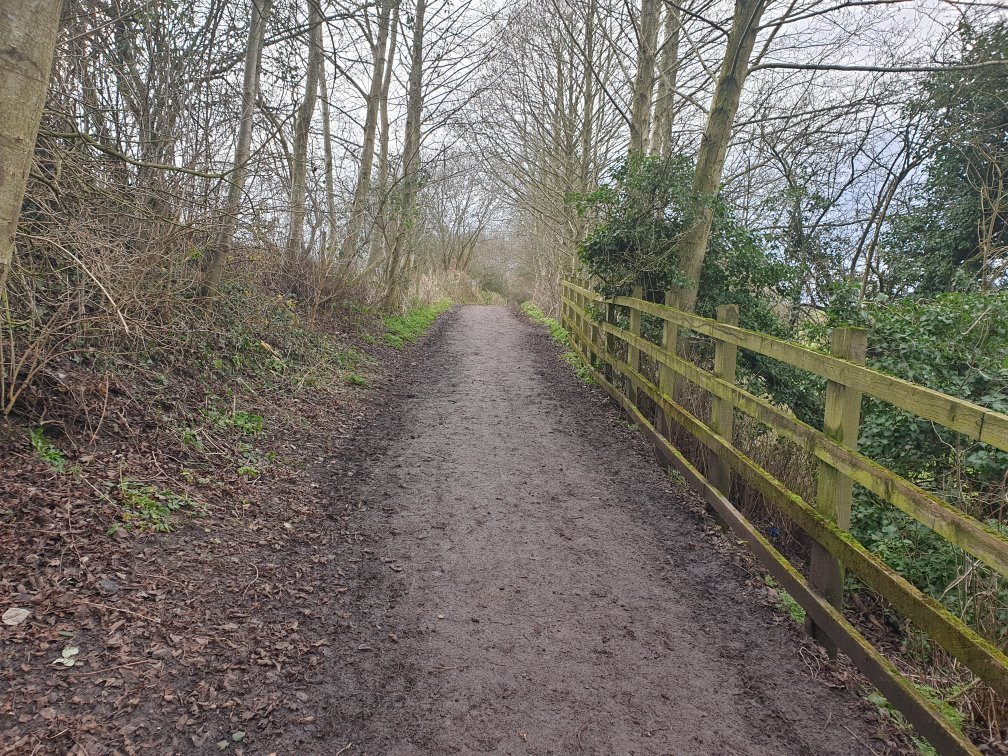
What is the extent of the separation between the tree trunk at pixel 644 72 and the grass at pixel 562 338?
3.62m

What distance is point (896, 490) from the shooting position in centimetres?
284

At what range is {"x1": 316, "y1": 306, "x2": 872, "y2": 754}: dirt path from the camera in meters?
2.69

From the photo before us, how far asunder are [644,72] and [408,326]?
7.61m

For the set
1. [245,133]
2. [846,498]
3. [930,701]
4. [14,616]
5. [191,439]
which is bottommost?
[14,616]

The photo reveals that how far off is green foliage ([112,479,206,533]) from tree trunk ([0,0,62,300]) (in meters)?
1.81

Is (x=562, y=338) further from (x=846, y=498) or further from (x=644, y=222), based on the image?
(x=846, y=498)

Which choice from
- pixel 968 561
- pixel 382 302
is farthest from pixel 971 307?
pixel 382 302

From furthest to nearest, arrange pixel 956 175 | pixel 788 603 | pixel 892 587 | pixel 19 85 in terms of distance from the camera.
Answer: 1. pixel 956 175
2. pixel 788 603
3. pixel 892 587
4. pixel 19 85

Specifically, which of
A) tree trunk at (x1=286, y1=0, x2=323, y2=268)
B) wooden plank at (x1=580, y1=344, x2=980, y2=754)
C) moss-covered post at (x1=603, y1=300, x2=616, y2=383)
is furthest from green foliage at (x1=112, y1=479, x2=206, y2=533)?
tree trunk at (x1=286, y1=0, x2=323, y2=268)

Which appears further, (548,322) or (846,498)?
(548,322)

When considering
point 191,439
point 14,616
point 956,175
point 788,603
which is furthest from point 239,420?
point 956,175

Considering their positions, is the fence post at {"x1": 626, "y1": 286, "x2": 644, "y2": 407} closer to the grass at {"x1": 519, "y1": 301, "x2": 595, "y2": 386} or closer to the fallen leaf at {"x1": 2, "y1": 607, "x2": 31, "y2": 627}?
the grass at {"x1": 519, "y1": 301, "x2": 595, "y2": 386}

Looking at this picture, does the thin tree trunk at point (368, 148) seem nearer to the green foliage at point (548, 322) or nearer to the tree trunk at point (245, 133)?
the tree trunk at point (245, 133)

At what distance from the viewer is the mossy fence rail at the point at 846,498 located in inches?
94.8
